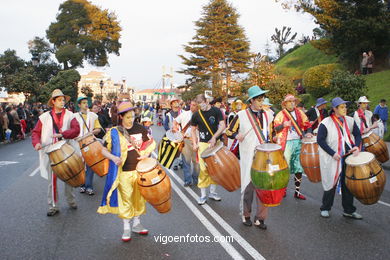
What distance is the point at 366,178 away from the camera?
465 centimetres

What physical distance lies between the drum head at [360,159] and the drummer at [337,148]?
0.89ft

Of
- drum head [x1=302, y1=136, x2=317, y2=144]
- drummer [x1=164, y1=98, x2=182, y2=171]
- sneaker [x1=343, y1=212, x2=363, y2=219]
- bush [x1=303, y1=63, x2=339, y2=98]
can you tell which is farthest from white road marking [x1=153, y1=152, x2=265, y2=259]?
bush [x1=303, y1=63, x2=339, y2=98]

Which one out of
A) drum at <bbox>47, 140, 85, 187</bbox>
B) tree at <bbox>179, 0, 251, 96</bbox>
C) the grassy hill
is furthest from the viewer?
tree at <bbox>179, 0, 251, 96</bbox>

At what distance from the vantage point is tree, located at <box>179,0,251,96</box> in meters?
45.8

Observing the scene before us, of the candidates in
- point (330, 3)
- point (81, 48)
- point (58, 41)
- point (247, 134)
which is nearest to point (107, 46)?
point (81, 48)

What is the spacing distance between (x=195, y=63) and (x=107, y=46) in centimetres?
1397

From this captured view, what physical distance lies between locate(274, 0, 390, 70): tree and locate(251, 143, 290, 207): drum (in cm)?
1992

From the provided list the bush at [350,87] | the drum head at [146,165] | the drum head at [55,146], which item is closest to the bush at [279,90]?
the bush at [350,87]

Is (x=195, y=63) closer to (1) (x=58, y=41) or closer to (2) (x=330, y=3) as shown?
(1) (x=58, y=41)

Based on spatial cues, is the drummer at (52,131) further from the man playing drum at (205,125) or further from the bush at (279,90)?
the bush at (279,90)

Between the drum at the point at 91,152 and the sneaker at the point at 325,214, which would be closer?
the sneaker at the point at 325,214

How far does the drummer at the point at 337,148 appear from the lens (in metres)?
5.25

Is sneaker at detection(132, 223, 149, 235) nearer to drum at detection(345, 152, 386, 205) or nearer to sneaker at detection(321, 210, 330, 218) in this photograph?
sneaker at detection(321, 210, 330, 218)

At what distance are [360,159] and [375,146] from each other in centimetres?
257
